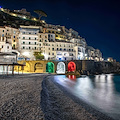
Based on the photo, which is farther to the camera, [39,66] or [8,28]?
[8,28]

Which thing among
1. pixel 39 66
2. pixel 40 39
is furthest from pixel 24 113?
pixel 40 39

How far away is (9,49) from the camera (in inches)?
2124

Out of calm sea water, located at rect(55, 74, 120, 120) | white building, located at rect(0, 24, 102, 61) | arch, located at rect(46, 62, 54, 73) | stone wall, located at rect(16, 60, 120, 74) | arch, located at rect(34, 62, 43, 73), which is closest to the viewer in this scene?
calm sea water, located at rect(55, 74, 120, 120)

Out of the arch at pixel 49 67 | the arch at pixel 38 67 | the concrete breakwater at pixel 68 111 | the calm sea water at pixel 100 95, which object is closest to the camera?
the concrete breakwater at pixel 68 111

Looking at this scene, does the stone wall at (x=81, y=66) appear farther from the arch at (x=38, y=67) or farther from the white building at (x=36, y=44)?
the white building at (x=36, y=44)

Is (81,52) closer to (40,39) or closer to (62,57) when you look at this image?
(62,57)

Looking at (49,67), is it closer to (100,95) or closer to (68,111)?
(100,95)

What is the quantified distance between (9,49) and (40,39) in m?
18.6

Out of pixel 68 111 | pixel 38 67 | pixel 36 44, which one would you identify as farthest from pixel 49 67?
pixel 68 111

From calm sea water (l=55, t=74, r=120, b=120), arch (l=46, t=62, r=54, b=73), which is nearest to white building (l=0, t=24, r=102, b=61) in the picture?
arch (l=46, t=62, r=54, b=73)

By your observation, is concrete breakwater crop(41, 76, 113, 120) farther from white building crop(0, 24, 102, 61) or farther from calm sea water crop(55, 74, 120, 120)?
white building crop(0, 24, 102, 61)

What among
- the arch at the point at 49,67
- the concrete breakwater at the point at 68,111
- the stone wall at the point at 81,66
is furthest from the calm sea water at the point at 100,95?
the arch at the point at 49,67

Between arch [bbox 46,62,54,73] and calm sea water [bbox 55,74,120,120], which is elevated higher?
arch [bbox 46,62,54,73]

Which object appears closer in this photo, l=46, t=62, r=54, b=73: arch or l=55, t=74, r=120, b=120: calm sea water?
l=55, t=74, r=120, b=120: calm sea water
